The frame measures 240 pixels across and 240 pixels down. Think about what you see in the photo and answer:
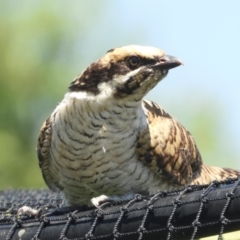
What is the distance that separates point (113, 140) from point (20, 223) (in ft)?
2.71

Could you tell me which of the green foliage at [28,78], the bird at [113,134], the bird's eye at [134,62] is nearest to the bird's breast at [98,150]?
the bird at [113,134]

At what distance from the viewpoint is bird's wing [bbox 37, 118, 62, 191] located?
4219mm

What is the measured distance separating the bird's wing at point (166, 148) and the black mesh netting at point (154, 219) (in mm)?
774

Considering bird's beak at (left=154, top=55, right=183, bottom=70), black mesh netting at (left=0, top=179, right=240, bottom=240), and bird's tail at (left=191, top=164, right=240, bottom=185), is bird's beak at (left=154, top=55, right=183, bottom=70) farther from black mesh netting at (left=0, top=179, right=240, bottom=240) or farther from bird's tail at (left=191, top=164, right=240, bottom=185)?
bird's tail at (left=191, top=164, right=240, bottom=185)

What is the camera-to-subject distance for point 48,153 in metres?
4.26

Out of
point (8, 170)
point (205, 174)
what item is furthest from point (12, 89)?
point (205, 174)

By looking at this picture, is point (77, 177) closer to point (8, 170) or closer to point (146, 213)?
point (146, 213)

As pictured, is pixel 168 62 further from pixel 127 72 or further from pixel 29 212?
pixel 29 212

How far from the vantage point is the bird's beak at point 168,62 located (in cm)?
377

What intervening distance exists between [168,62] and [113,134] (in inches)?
18.0

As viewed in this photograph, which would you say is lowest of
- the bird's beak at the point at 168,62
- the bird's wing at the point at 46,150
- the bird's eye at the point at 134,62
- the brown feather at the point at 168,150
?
the brown feather at the point at 168,150

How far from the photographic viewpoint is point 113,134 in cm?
398

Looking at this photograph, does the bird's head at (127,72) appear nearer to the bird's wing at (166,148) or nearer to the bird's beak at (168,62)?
the bird's beak at (168,62)

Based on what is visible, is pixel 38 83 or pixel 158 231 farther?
pixel 38 83
